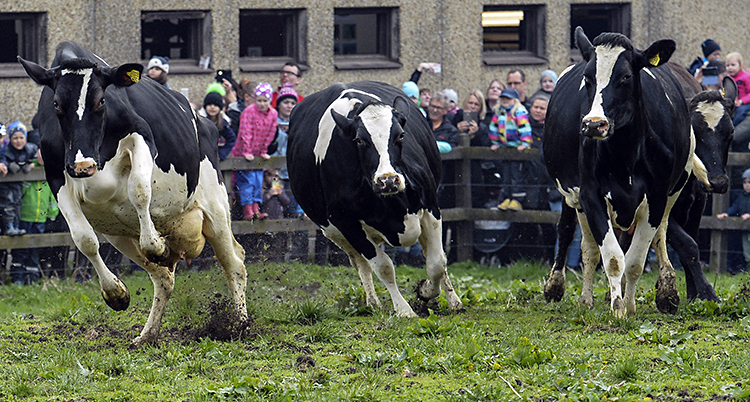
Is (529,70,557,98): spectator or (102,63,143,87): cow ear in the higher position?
(529,70,557,98): spectator

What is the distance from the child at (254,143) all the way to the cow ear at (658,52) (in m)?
5.48

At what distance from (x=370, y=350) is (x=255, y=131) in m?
5.52

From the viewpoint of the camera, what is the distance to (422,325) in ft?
27.2

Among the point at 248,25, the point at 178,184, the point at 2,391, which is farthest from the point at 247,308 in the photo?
the point at 248,25

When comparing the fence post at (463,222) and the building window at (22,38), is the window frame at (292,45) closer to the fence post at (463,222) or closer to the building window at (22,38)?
the building window at (22,38)

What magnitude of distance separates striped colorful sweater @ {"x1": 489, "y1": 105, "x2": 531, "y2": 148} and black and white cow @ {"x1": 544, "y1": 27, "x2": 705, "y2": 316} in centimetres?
401

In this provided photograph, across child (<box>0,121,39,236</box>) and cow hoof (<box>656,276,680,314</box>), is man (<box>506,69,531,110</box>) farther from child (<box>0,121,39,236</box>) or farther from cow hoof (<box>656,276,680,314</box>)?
child (<box>0,121,39,236</box>)

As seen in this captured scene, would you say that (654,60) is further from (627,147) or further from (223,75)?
(223,75)

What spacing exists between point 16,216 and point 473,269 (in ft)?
16.9

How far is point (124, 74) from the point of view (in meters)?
7.84

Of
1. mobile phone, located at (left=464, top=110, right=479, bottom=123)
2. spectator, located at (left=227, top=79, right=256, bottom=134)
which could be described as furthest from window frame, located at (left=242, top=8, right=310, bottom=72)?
mobile phone, located at (left=464, top=110, right=479, bottom=123)

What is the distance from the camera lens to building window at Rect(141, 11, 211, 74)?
16.0 m

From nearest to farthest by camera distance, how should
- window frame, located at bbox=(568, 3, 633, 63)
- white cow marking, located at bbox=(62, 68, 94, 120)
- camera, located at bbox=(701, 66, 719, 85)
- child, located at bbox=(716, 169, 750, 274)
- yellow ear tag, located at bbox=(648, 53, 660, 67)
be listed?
white cow marking, located at bbox=(62, 68, 94, 120) → yellow ear tag, located at bbox=(648, 53, 660, 67) → child, located at bbox=(716, 169, 750, 274) → camera, located at bbox=(701, 66, 719, 85) → window frame, located at bbox=(568, 3, 633, 63)

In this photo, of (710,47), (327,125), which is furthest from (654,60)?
(710,47)
